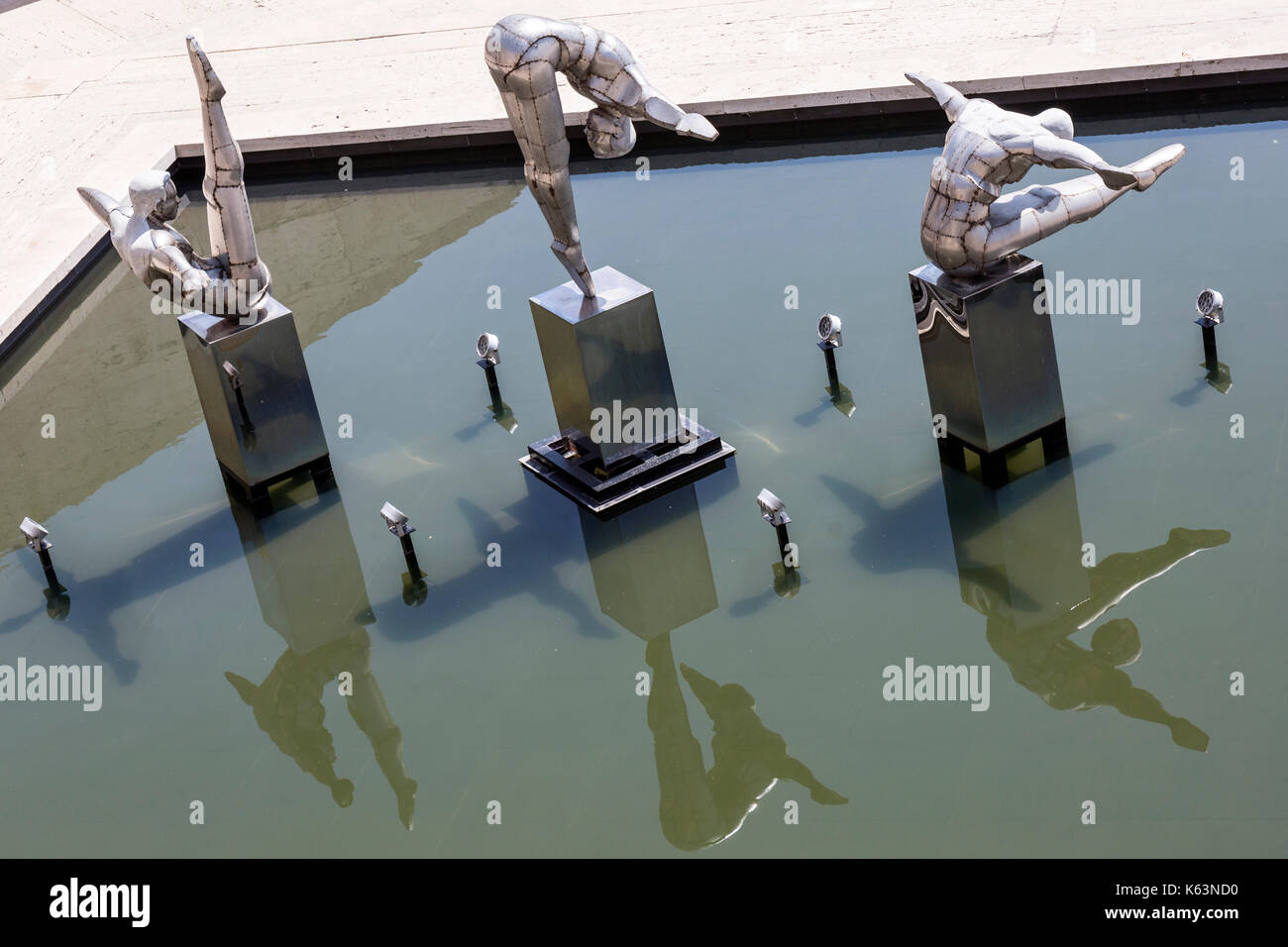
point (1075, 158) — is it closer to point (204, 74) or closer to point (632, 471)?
point (632, 471)

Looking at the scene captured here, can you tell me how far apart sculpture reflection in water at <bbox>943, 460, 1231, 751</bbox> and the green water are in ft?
0.07

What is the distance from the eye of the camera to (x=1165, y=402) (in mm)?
10438

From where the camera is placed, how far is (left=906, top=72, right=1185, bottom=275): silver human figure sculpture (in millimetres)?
9148

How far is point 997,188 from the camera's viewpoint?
366 inches

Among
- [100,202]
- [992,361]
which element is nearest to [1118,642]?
[992,361]

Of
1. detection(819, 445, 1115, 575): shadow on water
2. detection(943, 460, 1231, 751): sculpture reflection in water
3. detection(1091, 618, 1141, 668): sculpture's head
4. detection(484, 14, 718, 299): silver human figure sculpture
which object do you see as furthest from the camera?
detection(819, 445, 1115, 575): shadow on water

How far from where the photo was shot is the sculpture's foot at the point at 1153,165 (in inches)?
357

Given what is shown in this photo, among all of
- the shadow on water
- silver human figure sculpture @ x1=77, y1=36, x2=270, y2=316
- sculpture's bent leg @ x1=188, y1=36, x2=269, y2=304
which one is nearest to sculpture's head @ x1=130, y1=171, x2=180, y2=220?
silver human figure sculpture @ x1=77, y1=36, x2=270, y2=316

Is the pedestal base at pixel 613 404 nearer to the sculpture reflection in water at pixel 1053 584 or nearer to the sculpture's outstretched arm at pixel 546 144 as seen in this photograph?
the sculpture's outstretched arm at pixel 546 144

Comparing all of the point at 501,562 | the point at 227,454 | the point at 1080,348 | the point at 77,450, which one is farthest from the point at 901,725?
the point at 77,450

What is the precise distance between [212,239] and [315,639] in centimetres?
257

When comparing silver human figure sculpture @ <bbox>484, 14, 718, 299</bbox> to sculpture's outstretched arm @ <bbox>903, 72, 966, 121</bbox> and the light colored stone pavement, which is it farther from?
the light colored stone pavement

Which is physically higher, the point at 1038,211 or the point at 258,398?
the point at 1038,211

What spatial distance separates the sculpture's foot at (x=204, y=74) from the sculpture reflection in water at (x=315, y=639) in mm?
2731
